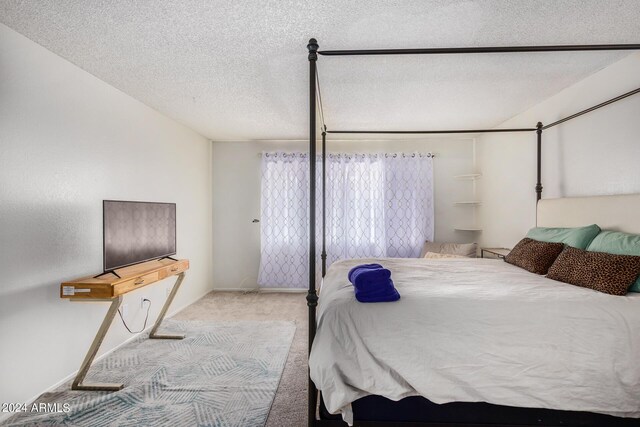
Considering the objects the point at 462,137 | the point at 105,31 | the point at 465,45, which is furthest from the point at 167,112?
the point at 462,137

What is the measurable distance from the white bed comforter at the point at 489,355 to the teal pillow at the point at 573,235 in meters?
0.82

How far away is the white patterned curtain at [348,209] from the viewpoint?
4480mm

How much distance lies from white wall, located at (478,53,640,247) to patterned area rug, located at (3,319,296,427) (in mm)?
2904

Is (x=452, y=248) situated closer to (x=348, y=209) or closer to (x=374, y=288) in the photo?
(x=348, y=209)

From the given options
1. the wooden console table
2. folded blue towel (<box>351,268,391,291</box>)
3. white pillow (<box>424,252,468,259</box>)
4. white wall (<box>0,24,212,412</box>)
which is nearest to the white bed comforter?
folded blue towel (<box>351,268,391,291</box>)

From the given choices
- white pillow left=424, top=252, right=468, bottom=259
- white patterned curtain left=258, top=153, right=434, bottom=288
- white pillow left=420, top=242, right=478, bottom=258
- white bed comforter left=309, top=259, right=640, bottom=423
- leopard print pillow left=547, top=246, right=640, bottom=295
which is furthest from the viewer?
white patterned curtain left=258, top=153, right=434, bottom=288

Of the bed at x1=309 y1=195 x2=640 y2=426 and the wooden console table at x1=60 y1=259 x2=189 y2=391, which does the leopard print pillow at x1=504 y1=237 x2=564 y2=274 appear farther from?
the wooden console table at x1=60 y1=259 x2=189 y2=391

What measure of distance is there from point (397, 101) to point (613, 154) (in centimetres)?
178

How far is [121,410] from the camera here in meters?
1.92

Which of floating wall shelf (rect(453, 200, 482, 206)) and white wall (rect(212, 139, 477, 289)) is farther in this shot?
white wall (rect(212, 139, 477, 289))

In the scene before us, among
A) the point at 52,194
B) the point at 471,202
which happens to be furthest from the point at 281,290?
the point at 52,194

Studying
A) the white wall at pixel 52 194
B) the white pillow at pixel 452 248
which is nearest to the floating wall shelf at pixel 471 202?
the white pillow at pixel 452 248

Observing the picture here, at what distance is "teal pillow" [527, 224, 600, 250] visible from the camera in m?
2.24

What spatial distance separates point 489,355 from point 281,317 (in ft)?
8.32
